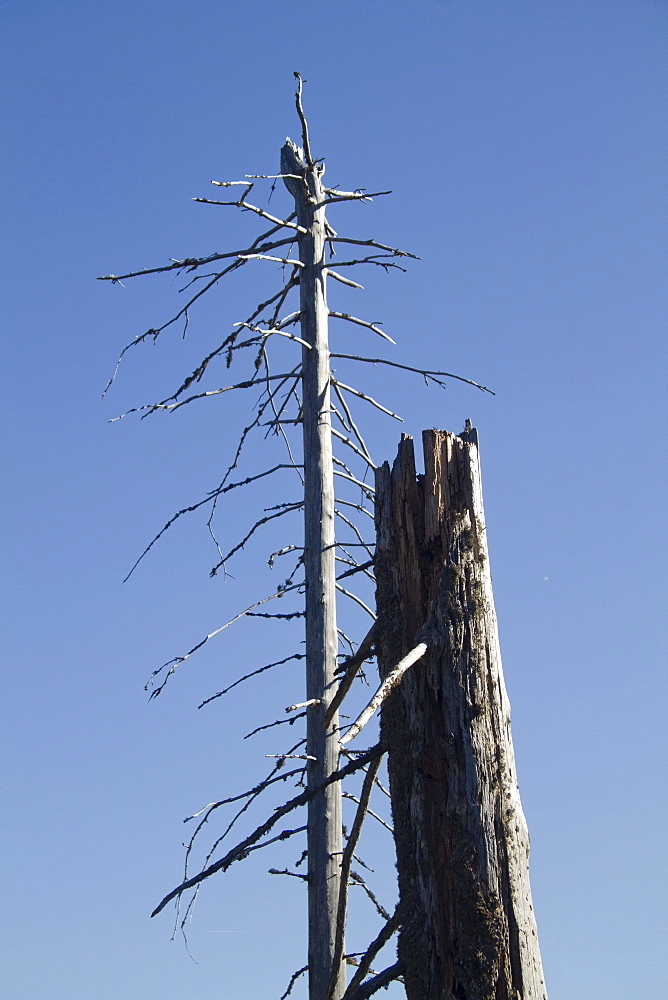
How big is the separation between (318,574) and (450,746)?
437 cm

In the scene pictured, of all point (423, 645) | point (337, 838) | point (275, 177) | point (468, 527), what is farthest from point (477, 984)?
point (275, 177)

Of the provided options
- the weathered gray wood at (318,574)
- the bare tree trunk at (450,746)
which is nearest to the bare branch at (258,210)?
the weathered gray wood at (318,574)

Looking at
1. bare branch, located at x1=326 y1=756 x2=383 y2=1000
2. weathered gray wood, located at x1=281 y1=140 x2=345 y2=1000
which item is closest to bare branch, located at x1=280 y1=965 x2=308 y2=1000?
weathered gray wood, located at x1=281 y1=140 x2=345 y2=1000

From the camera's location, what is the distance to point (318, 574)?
859cm

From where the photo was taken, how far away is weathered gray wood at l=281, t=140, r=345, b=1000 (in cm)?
773

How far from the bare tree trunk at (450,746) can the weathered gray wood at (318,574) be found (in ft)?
8.67

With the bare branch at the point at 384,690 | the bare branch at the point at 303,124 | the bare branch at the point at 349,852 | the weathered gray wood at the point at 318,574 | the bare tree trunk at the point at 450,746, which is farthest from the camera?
the bare branch at the point at 303,124

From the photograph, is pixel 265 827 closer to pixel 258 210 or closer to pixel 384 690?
pixel 384 690

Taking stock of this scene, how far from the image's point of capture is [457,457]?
4.82 m

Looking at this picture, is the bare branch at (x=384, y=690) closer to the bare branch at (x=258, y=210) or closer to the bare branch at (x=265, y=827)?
the bare branch at (x=265, y=827)

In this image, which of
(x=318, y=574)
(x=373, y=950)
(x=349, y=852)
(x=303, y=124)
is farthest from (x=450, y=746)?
(x=303, y=124)

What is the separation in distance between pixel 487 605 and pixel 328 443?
457 cm

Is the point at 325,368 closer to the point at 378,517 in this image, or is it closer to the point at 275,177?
the point at 275,177

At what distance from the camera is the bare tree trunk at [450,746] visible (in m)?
3.98
